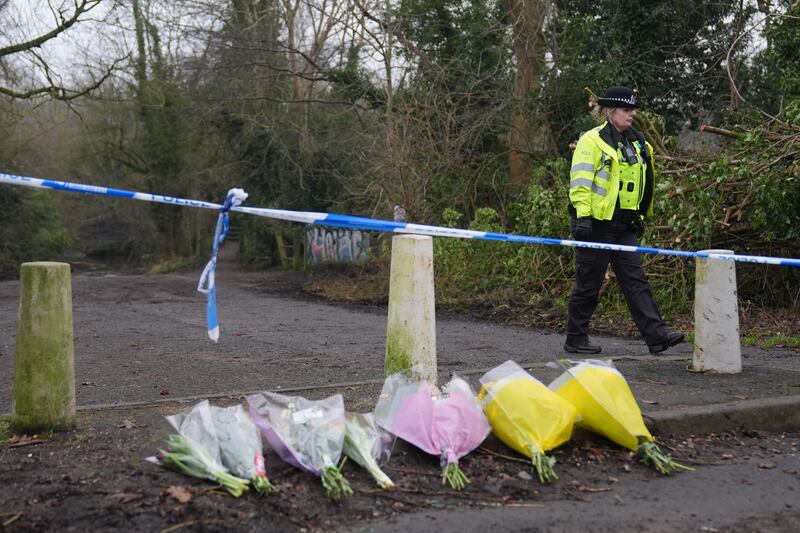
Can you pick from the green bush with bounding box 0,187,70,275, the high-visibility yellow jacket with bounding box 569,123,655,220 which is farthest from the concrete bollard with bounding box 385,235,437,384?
the green bush with bounding box 0,187,70,275

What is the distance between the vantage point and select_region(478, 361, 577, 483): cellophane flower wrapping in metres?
4.24

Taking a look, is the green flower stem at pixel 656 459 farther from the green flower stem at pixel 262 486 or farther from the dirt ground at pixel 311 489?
the green flower stem at pixel 262 486

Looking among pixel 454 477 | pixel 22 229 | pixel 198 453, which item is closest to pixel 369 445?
pixel 454 477

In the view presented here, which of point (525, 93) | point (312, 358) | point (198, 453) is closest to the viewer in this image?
point (198, 453)

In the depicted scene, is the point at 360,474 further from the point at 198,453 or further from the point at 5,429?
the point at 5,429

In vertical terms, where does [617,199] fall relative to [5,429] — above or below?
above

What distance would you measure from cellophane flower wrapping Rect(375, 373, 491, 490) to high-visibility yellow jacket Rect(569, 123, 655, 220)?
295 centimetres

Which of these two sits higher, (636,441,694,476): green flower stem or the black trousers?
the black trousers

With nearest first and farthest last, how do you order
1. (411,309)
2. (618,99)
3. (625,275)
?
(411,309)
(618,99)
(625,275)

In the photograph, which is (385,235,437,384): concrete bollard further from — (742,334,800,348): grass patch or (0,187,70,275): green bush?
(0,187,70,275): green bush

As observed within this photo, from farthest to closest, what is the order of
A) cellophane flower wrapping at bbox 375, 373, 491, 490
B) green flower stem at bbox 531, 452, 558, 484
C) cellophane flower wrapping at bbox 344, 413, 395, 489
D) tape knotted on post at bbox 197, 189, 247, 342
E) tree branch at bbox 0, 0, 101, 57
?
→ 1. tree branch at bbox 0, 0, 101, 57
2. tape knotted on post at bbox 197, 189, 247, 342
3. cellophane flower wrapping at bbox 375, 373, 491, 490
4. green flower stem at bbox 531, 452, 558, 484
5. cellophane flower wrapping at bbox 344, 413, 395, 489

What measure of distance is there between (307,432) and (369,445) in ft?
0.99

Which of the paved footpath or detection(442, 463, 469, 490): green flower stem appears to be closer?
detection(442, 463, 469, 490): green flower stem

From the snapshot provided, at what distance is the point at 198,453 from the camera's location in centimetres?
378
